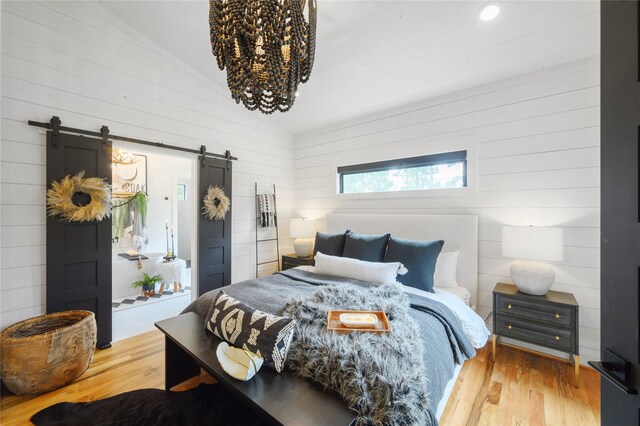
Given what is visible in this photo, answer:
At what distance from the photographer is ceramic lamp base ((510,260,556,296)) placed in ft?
7.00

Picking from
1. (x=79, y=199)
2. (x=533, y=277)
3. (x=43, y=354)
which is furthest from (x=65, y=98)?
(x=533, y=277)

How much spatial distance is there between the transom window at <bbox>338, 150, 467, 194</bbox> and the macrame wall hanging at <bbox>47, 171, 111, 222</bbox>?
2.75 m

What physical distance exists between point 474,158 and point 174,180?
488 cm

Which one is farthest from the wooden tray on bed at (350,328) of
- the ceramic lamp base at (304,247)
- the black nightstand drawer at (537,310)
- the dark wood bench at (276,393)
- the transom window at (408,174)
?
the ceramic lamp base at (304,247)

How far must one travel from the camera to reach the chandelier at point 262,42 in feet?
4.48

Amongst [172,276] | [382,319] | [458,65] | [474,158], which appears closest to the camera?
[382,319]

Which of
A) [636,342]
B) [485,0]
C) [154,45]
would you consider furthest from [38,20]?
Result: [636,342]

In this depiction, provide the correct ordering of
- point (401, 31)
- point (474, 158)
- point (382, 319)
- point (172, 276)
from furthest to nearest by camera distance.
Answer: point (172, 276) < point (474, 158) < point (401, 31) < point (382, 319)

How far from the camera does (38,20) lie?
223 centimetres

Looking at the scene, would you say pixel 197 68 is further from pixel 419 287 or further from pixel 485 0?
pixel 419 287

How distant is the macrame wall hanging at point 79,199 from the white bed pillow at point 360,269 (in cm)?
211

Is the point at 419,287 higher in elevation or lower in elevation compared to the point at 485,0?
lower

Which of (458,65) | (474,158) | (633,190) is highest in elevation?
(458,65)

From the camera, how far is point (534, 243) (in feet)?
6.85
